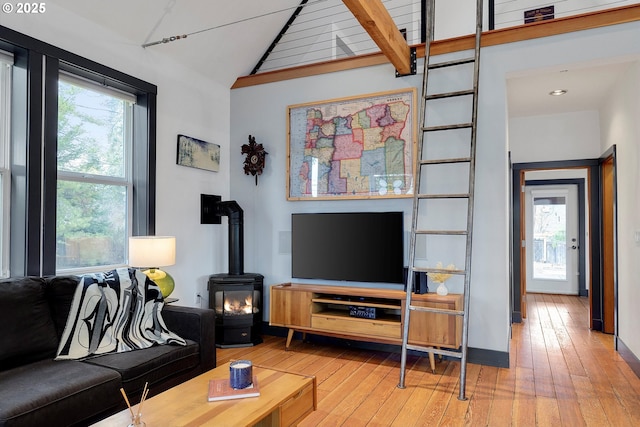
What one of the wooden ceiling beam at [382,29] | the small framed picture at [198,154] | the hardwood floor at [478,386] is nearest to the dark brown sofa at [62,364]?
the hardwood floor at [478,386]

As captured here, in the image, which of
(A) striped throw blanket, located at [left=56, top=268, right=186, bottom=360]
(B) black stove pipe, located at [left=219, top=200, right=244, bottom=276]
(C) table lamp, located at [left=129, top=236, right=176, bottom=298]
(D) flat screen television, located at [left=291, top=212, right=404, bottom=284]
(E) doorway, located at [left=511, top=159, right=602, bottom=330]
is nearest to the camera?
(A) striped throw blanket, located at [left=56, top=268, right=186, bottom=360]

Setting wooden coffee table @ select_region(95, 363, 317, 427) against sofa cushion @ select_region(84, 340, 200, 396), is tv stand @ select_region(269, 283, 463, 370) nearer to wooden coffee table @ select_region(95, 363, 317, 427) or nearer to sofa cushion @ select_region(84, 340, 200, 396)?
sofa cushion @ select_region(84, 340, 200, 396)

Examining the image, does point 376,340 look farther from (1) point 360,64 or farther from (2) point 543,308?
(2) point 543,308

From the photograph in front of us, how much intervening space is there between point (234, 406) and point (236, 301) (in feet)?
7.60

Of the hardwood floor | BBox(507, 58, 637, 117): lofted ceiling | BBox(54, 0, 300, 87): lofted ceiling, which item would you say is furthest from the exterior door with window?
BBox(54, 0, 300, 87): lofted ceiling

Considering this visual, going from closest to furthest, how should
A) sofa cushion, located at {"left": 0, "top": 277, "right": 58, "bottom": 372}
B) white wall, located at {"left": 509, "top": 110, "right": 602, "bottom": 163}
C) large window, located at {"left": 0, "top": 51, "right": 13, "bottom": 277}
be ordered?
1. sofa cushion, located at {"left": 0, "top": 277, "right": 58, "bottom": 372}
2. large window, located at {"left": 0, "top": 51, "right": 13, "bottom": 277}
3. white wall, located at {"left": 509, "top": 110, "right": 602, "bottom": 163}

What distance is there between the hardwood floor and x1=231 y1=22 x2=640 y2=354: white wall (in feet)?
1.33

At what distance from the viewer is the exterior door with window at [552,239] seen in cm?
713

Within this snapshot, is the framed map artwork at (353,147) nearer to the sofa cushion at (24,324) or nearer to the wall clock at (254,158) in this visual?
the wall clock at (254,158)

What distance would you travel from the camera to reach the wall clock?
4426 millimetres

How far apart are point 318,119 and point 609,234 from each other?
3.34 metres

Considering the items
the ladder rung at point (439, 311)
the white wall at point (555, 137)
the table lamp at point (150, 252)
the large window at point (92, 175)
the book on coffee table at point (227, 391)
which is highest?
the white wall at point (555, 137)

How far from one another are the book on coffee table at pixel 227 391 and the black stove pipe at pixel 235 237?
7.36ft

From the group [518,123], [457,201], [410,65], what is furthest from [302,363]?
[518,123]
